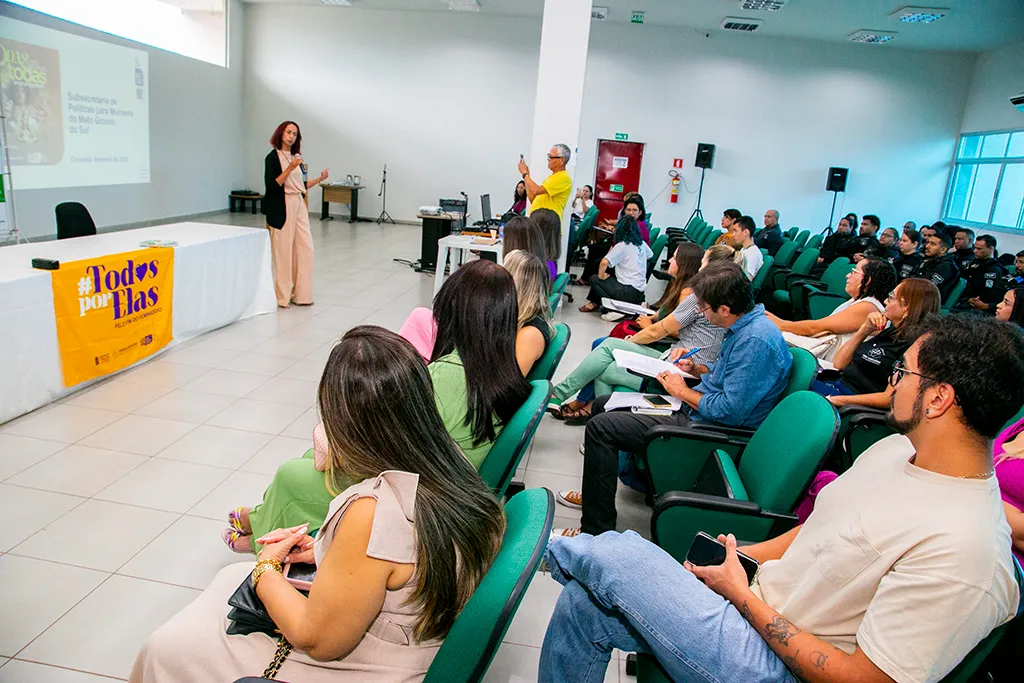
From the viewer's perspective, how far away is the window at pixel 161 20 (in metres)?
8.83

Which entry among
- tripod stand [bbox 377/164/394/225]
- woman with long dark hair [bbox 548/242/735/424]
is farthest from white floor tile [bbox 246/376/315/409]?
tripod stand [bbox 377/164/394/225]

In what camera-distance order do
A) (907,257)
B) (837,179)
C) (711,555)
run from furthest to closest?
(837,179), (907,257), (711,555)

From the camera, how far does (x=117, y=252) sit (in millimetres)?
3867

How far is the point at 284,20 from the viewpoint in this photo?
1287cm

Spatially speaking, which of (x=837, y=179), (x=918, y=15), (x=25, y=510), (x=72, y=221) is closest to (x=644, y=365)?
(x=25, y=510)

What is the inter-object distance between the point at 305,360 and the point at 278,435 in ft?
4.09

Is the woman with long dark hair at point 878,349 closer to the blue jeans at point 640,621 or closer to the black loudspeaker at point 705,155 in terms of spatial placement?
the blue jeans at point 640,621

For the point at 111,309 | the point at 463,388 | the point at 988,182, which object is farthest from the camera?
the point at 988,182

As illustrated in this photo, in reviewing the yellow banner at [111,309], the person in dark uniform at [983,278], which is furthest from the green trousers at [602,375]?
the person in dark uniform at [983,278]

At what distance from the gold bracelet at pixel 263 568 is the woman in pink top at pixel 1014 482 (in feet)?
5.54

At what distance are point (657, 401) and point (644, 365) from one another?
11.1 inches

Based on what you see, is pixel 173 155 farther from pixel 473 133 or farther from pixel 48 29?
pixel 473 133

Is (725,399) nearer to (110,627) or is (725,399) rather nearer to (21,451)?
(110,627)

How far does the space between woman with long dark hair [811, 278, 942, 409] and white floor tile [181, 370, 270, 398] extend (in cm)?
316
